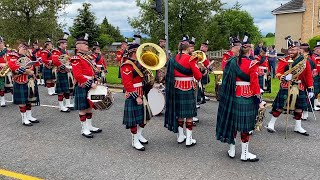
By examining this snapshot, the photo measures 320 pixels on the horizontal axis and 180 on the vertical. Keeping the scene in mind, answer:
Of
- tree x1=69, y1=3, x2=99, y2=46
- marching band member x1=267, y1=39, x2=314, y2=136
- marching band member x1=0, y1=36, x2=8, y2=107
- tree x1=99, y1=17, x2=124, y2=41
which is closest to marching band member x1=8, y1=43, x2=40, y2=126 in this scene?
marching band member x1=0, y1=36, x2=8, y2=107

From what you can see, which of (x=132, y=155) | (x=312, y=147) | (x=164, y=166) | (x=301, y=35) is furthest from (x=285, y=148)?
(x=301, y=35)

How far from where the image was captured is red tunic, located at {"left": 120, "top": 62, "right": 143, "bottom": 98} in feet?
18.8

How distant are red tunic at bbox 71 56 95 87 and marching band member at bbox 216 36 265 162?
2.79 m

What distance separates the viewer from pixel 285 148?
20.0 ft

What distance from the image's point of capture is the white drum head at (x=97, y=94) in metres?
6.48

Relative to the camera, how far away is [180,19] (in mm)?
26062

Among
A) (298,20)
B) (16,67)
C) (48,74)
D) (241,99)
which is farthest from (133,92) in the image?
(298,20)

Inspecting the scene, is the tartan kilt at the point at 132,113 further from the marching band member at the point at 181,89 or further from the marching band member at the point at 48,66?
the marching band member at the point at 48,66

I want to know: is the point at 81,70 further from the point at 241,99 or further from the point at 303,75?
the point at 303,75

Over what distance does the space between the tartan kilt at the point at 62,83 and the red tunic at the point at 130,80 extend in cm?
390

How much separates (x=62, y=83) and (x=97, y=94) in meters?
3.07

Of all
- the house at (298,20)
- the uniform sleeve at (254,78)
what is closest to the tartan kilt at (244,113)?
the uniform sleeve at (254,78)

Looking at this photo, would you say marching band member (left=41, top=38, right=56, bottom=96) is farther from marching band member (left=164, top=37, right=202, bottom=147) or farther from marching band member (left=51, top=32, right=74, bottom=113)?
marching band member (left=164, top=37, right=202, bottom=147)

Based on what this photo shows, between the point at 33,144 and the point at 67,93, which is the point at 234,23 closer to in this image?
the point at 67,93
